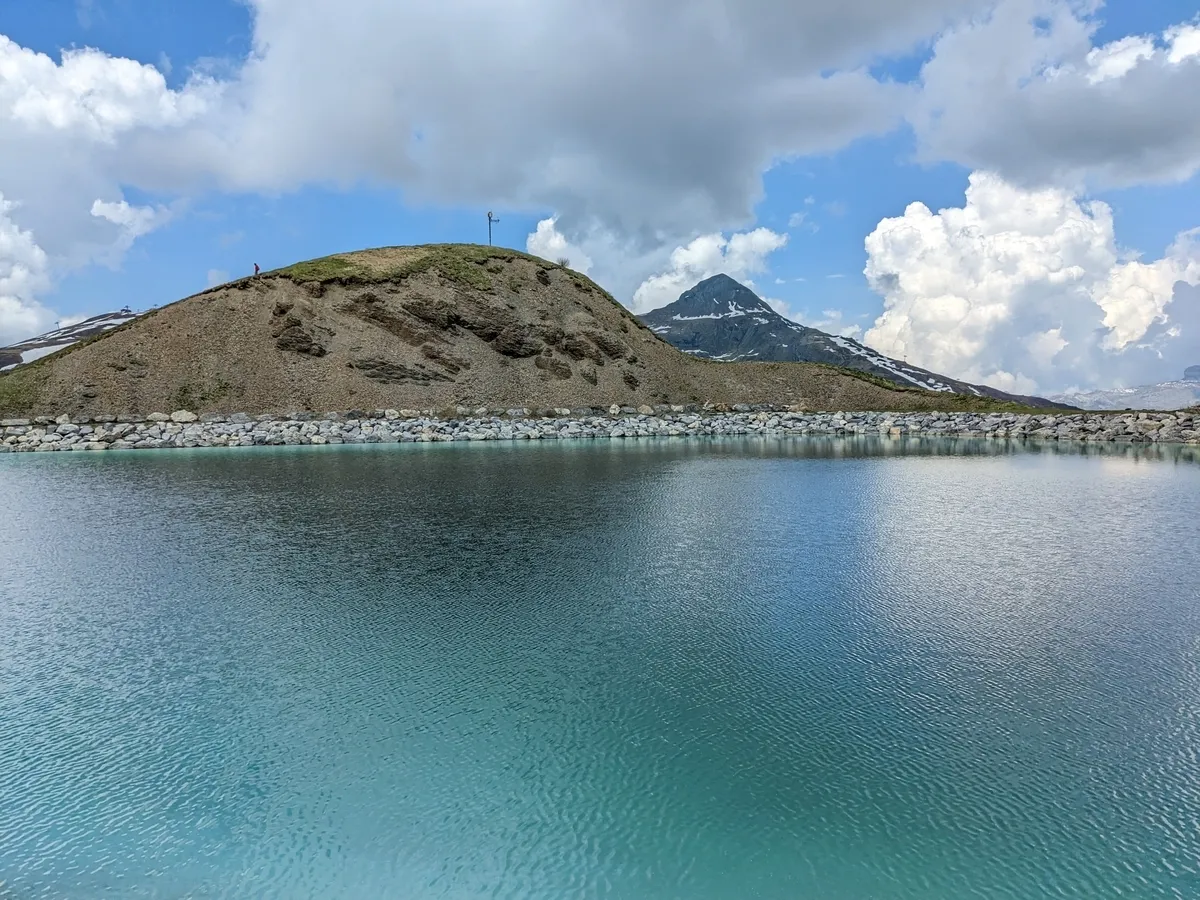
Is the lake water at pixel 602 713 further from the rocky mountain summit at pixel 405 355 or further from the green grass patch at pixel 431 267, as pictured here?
the green grass patch at pixel 431 267

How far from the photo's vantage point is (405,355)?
7019cm

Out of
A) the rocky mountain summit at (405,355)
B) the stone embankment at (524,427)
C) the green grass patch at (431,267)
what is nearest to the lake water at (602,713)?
the stone embankment at (524,427)

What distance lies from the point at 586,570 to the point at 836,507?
38.6 ft

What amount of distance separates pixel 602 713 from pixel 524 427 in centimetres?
5237

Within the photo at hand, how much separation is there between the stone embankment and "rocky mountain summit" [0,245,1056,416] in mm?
2631

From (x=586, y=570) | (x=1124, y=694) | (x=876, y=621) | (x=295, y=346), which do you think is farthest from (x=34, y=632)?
(x=295, y=346)

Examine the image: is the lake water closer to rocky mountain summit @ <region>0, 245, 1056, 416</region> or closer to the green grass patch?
rocky mountain summit @ <region>0, 245, 1056, 416</region>

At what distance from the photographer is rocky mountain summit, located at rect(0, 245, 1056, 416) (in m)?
61.0

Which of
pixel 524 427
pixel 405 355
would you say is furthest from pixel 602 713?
pixel 405 355

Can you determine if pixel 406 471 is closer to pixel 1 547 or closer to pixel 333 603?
pixel 1 547

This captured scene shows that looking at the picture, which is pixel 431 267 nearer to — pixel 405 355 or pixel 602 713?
pixel 405 355

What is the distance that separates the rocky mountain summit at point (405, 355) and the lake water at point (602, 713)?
4794cm

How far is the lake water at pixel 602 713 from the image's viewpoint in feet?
20.6

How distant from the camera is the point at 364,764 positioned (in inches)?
308
